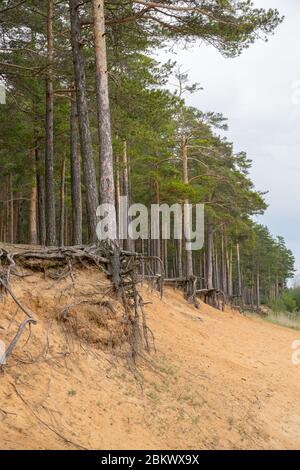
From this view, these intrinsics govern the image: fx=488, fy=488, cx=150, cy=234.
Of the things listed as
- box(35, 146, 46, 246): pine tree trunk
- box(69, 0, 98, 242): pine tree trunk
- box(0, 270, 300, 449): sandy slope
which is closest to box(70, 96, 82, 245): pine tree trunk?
box(35, 146, 46, 246): pine tree trunk

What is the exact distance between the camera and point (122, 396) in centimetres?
716

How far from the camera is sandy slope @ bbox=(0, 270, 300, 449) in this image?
586cm

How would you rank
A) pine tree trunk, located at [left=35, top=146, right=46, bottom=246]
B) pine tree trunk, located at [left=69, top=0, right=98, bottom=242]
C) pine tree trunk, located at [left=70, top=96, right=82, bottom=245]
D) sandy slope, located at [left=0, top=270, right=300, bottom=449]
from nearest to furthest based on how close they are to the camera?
sandy slope, located at [left=0, top=270, right=300, bottom=449]
pine tree trunk, located at [left=69, top=0, right=98, bottom=242]
pine tree trunk, located at [left=70, top=96, right=82, bottom=245]
pine tree trunk, located at [left=35, top=146, right=46, bottom=246]

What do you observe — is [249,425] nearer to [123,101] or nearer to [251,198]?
[123,101]

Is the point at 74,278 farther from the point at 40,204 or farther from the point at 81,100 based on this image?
the point at 40,204

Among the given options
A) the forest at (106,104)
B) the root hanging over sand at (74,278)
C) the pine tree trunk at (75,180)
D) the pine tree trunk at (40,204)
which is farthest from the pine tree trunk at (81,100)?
the pine tree trunk at (40,204)

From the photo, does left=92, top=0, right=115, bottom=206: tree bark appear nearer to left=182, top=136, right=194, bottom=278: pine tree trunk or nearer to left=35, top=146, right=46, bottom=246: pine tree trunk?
left=35, top=146, right=46, bottom=246: pine tree trunk

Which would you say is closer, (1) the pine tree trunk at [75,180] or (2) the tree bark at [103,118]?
(2) the tree bark at [103,118]

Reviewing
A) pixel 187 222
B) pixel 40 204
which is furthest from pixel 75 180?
pixel 187 222

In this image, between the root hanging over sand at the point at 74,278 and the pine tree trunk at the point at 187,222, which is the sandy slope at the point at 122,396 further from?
the pine tree trunk at the point at 187,222

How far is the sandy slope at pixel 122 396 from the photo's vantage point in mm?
5859

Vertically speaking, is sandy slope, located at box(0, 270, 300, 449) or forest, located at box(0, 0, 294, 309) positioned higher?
forest, located at box(0, 0, 294, 309)

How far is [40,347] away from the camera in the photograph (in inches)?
279

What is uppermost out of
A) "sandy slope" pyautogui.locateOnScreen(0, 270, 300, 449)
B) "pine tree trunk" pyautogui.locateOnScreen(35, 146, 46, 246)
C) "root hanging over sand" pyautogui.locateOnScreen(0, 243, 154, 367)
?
"pine tree trunk" pyautogui.locateOnScreen(35, 146, 46, 246)
